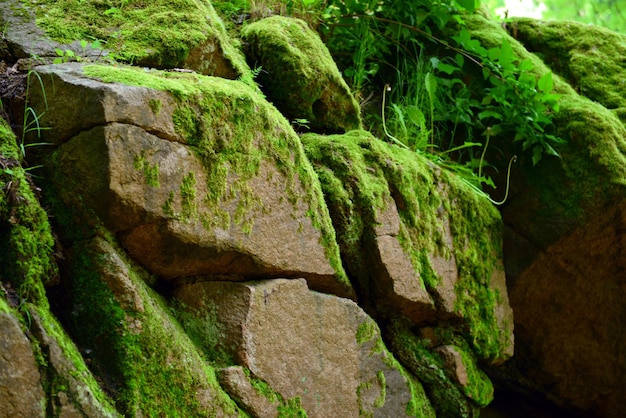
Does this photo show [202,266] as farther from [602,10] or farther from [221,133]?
[602,10]

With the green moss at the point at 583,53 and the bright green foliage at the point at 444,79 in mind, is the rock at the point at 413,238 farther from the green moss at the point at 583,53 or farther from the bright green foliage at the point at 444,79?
the green moss at the point at 583,53

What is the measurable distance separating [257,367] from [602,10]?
23.7 feet

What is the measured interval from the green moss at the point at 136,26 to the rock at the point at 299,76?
295 mm

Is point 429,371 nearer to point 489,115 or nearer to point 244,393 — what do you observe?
point 244,393

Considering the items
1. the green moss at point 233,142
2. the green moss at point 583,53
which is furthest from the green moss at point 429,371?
the green moss at point 583,53

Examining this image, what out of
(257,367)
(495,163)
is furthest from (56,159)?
(495,163)

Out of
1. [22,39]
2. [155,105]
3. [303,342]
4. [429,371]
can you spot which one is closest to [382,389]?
[429,371]

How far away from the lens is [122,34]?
10.1ft

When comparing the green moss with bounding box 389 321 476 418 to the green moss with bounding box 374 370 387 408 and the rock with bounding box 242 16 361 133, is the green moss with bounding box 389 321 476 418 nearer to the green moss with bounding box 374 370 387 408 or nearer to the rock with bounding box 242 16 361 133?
the green moss with bounding box 374 370 387 408

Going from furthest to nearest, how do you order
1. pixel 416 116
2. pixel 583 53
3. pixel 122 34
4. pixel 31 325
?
pixel 583 53 < pixel 416 116 < pixel 122 34 < pixel 31 325

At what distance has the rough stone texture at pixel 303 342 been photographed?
269cm

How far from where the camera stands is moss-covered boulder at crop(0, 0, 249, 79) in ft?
9.50

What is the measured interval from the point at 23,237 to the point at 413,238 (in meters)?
1.98

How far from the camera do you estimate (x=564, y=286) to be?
4516 mm
